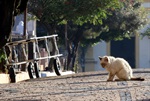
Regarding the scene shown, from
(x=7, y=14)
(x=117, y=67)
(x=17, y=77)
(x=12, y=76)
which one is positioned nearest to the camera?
(x=7, y=14)

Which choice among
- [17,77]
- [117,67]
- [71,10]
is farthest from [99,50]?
[117,67]

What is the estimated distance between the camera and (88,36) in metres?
40.5

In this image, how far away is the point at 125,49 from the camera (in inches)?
2167

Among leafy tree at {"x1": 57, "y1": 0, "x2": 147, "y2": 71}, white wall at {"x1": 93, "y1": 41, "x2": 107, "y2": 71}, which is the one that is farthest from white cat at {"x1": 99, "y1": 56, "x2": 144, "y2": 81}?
white wall at {"x1": 93, "y1": 41, "x2": 107, "y2": 71}

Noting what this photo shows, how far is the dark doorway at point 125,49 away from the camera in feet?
180

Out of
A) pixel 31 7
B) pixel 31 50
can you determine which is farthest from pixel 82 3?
pixel 31 50

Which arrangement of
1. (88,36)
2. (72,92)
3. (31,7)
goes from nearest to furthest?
(72,92)
(31,7)
(88,36)

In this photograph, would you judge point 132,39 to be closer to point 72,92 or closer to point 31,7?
point 31,7

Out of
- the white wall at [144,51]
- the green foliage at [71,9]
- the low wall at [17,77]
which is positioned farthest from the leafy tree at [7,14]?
the white wall at [144,51]

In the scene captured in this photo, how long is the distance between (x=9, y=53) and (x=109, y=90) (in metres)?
7.74

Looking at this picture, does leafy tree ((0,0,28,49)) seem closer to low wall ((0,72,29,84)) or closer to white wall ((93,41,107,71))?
low wall ((0,72,29,84))

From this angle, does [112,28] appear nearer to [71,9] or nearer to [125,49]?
[71,9]

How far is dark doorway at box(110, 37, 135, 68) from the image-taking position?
5481cm

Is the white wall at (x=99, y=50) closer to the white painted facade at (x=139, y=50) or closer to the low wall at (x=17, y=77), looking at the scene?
the white painted facade at (x=139, y=50)
